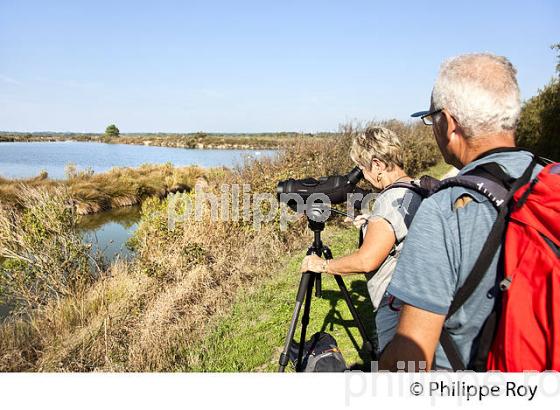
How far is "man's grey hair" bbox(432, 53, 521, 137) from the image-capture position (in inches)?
43.2

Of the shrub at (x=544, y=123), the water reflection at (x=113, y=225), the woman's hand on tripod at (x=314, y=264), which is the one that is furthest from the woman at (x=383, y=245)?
the shrub at (x=544, y=123)

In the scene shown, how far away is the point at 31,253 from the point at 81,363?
255 centimetres

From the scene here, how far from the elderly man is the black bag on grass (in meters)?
1.54

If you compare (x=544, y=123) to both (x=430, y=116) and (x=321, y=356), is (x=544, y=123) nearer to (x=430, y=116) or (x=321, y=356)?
(x=321, y=356)

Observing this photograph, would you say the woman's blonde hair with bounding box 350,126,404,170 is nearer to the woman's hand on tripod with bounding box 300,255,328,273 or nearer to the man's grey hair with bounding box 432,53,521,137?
the woman's hand on tripod with bounding box 300,255,328,273

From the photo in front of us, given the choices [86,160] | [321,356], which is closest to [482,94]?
[321,356]

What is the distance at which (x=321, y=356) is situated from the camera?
264 centimetres

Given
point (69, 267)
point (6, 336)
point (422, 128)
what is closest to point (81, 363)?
point (6, 336)

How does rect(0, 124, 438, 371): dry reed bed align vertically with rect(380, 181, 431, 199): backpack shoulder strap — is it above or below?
below

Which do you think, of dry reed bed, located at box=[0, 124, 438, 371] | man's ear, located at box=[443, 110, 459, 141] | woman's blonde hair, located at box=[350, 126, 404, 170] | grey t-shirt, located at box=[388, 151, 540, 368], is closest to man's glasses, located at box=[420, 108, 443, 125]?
man's ear, located at box=[443, 110, 459, 141]

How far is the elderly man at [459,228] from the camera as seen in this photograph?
3.36 feet

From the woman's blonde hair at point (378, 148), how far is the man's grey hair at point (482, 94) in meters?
1.05

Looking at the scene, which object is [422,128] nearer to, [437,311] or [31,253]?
[31,253]

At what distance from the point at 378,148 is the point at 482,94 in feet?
3.63
